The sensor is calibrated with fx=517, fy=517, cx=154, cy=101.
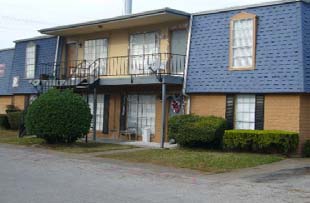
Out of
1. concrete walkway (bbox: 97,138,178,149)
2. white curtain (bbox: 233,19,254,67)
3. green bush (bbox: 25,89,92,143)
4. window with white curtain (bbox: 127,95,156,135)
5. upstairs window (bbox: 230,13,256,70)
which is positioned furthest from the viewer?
window with white curtain (bbox: 127,95,156,135)

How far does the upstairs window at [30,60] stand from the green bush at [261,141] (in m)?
15.3

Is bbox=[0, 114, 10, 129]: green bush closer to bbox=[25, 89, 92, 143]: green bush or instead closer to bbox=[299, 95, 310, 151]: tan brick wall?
bbox=[25, 89, 92, 143]: green bush

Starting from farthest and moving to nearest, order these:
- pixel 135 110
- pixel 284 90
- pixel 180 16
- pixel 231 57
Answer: pixel 135 110
pixel 180 16
pixel 231 57
pixel 284 90

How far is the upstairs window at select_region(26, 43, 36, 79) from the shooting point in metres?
29.9

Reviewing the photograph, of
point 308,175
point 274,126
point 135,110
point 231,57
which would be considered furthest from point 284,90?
point 135,110

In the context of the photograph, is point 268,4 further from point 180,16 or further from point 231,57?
point 180,16

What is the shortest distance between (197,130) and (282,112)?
3.07 metres

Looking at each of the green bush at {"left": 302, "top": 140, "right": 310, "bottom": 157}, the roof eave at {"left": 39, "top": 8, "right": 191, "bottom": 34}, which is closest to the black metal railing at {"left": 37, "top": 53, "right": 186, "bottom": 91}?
the roof eave at {"left": 39, "top": 8, "right": 191, "bottom": 34}

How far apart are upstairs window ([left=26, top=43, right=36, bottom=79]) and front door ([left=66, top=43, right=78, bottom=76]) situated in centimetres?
284

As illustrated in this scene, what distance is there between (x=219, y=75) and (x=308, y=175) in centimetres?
728

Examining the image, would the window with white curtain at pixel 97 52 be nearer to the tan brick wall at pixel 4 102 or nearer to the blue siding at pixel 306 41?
the tan brick wall at pixel 4 102

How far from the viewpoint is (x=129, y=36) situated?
24.5m

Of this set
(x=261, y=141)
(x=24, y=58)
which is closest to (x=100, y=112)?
(x=24, y=58)

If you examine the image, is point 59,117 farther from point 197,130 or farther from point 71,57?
point 71,57
